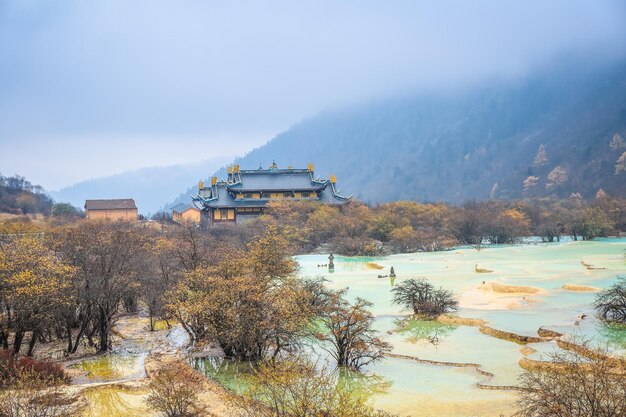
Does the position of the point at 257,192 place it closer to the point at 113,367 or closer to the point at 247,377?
the point at 113,367

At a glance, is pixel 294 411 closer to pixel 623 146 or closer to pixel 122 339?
pixel 122 339

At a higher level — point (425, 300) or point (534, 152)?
point (534, 152)

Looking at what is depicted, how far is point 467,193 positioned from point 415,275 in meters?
119

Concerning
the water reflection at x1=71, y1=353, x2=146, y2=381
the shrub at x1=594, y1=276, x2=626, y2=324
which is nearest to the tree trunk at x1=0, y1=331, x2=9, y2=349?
the water reflection at x1=71, y1=353, x2=146, y2=381

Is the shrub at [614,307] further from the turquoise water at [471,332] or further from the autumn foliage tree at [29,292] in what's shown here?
the autumn foliage tree at [29,292]

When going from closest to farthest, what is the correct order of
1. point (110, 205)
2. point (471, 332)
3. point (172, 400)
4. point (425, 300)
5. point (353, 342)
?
point (172, 400), point (353, 342), point (471, 332), point (425, 300), point (110, 205)

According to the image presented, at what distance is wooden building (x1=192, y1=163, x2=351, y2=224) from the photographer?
68.5 m

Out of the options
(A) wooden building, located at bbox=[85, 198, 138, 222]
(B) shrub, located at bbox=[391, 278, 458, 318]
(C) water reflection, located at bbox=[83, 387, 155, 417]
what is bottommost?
(C) water reflection, located at bbox=[83, 387, 155, 417]

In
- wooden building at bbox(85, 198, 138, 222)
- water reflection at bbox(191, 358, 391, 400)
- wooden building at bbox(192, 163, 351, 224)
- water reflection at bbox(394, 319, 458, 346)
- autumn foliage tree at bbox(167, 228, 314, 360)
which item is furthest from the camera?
wooden building at bbox(85, 198, 138, 222)

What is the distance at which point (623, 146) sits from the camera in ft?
391

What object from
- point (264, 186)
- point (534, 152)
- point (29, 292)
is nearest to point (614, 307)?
point (29, 292)

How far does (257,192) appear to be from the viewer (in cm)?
7025

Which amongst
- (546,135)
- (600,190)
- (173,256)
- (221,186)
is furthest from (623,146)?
(173,256)

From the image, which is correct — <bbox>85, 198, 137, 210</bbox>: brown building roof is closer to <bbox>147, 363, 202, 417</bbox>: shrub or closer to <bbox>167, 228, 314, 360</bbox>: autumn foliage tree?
<bbox>167, 228, 314, 360</bbox>: autumn foliage tree
